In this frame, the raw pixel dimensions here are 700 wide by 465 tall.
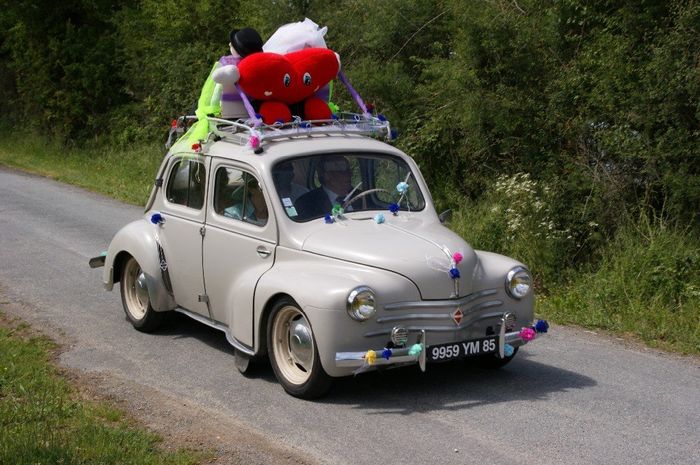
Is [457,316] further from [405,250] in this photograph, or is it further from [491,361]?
[491,361]

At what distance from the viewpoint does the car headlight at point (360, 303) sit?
6594 mm

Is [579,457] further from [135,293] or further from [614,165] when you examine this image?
[614,165]

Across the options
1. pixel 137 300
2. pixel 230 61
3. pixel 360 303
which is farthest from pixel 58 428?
pixel 230 61

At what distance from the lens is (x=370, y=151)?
8195mm

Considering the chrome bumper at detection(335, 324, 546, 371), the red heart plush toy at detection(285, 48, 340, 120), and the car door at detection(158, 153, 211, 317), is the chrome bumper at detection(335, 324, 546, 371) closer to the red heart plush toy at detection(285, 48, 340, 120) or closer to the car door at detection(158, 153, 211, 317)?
the car door at detection(158, 153, 211, 317)

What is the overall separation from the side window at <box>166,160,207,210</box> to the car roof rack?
0.37m

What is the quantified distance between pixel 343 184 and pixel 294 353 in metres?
1.54

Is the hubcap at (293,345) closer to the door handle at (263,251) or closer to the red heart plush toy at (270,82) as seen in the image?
the door handle at (263,251)

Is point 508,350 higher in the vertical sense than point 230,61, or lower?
lower

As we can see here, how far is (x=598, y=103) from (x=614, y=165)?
2.61 ft

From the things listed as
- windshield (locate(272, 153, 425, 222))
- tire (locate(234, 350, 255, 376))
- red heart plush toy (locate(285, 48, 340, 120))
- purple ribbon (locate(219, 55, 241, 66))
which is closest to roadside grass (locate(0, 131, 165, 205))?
purple ribbon (locate(219, 55, 241, 66))

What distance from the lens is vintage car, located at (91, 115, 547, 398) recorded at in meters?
6.75

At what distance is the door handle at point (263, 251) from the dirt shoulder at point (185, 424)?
1261 millimetres

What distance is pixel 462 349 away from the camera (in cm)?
691
